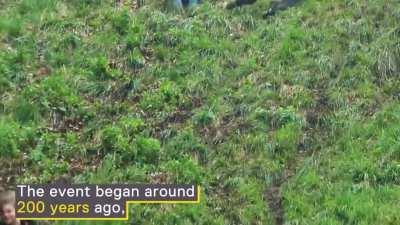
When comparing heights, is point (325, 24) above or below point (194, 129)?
above

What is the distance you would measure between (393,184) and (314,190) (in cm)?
97

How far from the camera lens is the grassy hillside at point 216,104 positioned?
366 inches

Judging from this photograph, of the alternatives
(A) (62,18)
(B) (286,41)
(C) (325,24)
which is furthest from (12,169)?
(C) (325,24)

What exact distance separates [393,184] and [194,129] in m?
2.86

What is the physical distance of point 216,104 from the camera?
10945 millimetres

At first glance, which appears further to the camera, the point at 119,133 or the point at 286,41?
the point at 286,41

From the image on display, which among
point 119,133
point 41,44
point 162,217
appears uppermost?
point 41,44

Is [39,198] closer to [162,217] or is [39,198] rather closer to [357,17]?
[162,217]

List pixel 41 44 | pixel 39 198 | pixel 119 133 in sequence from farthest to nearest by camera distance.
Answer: pixel 41 44
pixel 119 133
pixel 39 198

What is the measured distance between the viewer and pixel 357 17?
1282 centimetres

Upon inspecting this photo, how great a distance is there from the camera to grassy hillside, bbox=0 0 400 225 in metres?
9.30

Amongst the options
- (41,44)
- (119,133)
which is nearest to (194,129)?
(119,133)

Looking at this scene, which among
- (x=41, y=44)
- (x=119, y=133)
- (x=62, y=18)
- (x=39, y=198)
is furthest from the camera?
(x=62, y=18)

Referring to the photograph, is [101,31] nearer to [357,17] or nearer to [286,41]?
[286,41]
